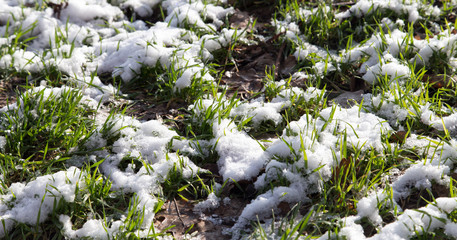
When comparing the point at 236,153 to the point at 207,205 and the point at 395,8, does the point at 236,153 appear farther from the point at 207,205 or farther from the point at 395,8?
the point at 395,8

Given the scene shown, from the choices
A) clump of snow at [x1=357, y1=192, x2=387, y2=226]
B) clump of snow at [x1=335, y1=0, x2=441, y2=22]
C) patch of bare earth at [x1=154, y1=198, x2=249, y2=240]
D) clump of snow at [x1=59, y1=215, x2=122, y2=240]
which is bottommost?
patch of bare earth at [x1=154, y1=198, x2=249, y2=240]

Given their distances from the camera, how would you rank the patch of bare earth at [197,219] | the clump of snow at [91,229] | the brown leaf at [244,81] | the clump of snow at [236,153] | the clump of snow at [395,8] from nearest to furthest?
1. the clump of snow at [91,229]
2. the patch of bare earth at [197,219]
3. the clump of snow at [236,153]
4. the brown leaf at [244,81]
5. the clump of snow at [395,8]

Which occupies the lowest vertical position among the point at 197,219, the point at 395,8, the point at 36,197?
the point at 197,219

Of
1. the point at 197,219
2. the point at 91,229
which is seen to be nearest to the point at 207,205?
the point at 197,219

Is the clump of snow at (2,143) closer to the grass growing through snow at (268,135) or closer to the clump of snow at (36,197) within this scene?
the grass growing through snow at (268,135)

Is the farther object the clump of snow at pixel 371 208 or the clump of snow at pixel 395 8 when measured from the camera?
the clump of snow at pixel 395 8

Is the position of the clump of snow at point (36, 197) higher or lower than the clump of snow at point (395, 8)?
lower

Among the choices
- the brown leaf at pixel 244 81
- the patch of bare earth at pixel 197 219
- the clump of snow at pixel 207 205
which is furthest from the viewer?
the brown leaf at pixel 244 81

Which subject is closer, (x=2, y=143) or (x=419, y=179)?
(x=419, y=179)

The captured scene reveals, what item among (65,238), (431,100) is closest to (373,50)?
(431,100)

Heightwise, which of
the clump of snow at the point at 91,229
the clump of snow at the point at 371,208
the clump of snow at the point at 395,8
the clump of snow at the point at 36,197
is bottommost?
the clump of snow at the point at 91,229

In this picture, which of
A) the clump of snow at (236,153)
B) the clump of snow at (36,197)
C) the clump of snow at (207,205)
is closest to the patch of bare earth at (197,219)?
the clump of snow at (207,205)

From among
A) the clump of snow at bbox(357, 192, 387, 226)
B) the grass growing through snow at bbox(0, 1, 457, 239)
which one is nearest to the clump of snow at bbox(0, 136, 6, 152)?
the grass growing through snow at bbox(0, 1, 457, 239)

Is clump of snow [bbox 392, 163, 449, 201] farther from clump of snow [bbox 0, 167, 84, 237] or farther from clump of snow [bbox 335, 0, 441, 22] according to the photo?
clump of snow [bbox 335, 0, 441, 22]
